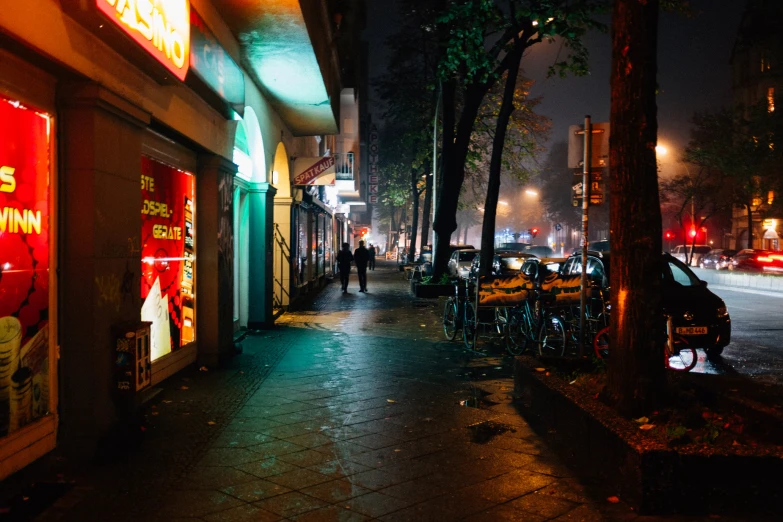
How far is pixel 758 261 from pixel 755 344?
2800 centimetres

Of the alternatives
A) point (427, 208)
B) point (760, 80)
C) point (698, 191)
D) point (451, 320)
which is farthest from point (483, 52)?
point (760, 80)

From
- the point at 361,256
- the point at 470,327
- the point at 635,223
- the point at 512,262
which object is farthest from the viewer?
the point at 512,262

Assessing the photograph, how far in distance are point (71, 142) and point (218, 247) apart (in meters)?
4.25

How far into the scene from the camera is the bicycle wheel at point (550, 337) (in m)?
10.2

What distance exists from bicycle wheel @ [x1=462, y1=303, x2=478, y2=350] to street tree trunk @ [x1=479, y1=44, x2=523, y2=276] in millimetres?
5742

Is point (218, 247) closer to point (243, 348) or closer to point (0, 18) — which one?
point (243, 348)

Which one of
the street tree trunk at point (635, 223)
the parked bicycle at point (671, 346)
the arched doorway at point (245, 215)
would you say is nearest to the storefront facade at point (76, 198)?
the street tree trunk at point (635, 223)

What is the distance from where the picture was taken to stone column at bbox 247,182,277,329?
1297cm

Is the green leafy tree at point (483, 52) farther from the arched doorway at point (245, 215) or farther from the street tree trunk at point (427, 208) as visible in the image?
the street tree trunk at point (427, 208)

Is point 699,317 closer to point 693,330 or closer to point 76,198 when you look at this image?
point 693,330

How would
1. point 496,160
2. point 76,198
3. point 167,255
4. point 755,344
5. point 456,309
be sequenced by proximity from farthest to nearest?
1. point 496,160
2. point 456,309
3. point 755,344
4. point 167,255
5. point 76,198

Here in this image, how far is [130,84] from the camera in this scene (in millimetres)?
5887

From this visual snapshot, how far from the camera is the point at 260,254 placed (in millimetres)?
13094

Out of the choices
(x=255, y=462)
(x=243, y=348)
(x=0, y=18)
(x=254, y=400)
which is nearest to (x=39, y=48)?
(x=0, y=18)
